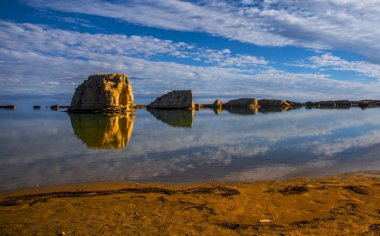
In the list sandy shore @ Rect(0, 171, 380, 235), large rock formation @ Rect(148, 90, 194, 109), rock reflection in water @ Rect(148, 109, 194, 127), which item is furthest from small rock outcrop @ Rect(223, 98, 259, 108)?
sandy shore @ Rect(0, 171, 380, 235)

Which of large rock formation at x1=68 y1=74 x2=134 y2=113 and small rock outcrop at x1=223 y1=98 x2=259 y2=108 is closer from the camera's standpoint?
large rock formation at x1=68 y1=74 x2=134 y2=113

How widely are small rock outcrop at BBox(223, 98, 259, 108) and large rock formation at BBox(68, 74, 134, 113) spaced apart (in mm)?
62362

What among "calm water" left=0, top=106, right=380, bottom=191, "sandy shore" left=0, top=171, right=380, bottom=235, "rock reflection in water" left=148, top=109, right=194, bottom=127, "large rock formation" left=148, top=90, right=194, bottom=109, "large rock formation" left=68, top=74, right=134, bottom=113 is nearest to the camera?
"sandy shore" left=0, top=171, right=380, bottom=235

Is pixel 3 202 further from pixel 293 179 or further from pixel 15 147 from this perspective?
pixel 15 147

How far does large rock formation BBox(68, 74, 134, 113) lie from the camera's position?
235ft

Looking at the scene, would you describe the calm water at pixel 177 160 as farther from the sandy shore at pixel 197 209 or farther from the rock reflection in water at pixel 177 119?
the rock reflection in water at pixel 177 119

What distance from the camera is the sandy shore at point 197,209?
716 cm

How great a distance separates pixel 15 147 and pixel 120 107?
5355 centimetres

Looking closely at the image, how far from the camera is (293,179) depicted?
40.3 feet

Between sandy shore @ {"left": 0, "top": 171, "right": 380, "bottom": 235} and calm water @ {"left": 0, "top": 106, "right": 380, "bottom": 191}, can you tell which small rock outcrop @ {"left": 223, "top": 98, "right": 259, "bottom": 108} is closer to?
calm water @ {"left": 0, "top": 106, "right": 380, "bottom": 191}

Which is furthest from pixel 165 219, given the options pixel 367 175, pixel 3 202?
pixel 367 175

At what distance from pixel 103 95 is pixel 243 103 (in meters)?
71.0

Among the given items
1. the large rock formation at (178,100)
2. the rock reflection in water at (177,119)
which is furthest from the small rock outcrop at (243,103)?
the rock reflection in water at (177,119)

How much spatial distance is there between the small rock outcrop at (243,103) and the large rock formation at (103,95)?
6236 cm
